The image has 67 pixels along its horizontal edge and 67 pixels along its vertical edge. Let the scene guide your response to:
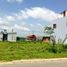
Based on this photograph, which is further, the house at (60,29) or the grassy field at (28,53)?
the house at (60,29)

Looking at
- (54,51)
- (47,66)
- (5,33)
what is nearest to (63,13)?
(5,33)

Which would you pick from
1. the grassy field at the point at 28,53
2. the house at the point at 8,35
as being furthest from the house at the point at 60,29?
the grassy field at the point at 28,53

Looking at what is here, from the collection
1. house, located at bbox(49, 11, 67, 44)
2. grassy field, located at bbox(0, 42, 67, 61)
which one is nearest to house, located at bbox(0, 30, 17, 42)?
house, located at bbox(49, 11, 67, 44)

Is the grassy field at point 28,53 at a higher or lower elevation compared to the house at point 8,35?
lower

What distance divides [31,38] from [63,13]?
10.1 metres

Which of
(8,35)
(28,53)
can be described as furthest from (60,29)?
(28,53)

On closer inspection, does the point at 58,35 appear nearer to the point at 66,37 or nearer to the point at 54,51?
the point at 66,37

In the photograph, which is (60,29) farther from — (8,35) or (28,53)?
(28,53)

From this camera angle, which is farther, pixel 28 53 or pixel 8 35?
pixel 8 35

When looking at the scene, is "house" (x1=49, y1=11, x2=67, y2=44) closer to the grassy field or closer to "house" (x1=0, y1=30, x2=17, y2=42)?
"house" (x1=0, y1=30, x2=17, y2=42)

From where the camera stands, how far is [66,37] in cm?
4731

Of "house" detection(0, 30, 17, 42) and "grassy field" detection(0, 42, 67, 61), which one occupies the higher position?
"house" detection(0, 30, 17, 42)

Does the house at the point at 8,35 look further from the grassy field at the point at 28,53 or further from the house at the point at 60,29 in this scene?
the grassy field at the point at 28,53

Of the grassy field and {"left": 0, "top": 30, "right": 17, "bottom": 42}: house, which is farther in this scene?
{"left": 0, "top": 30, "right": 17, "bottom": 42}: house
